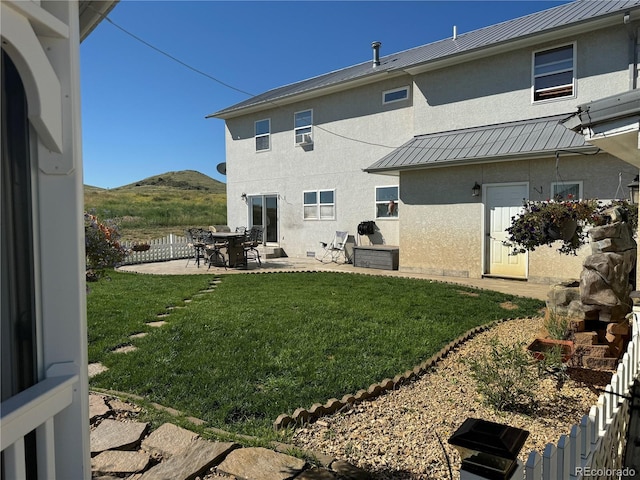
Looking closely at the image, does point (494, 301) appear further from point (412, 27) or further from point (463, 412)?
A: point (412, 27)

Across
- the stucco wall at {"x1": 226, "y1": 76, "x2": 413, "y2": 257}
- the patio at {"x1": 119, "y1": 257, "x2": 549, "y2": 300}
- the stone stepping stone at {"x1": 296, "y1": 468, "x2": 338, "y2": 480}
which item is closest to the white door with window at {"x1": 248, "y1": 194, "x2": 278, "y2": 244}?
the stucco wall at {"x1": 226, "y1": 76, "x2": 413, "y2": 257}

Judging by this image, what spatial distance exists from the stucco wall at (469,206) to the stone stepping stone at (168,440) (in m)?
8.82

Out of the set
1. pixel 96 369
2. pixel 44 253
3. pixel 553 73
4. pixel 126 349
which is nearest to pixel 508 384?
pixel 44 253

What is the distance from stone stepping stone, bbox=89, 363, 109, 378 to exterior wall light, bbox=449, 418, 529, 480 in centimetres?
362

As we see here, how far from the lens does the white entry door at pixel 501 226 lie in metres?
9.70

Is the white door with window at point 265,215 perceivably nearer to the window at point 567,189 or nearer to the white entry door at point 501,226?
the white entry door at point 501,226

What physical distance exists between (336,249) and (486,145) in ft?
19.3

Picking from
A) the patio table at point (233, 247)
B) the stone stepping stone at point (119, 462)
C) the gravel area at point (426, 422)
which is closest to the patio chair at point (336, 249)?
the patio table at point (233, 247)

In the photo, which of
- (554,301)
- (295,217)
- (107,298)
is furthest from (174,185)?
(554,301)

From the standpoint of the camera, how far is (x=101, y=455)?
8.50ft

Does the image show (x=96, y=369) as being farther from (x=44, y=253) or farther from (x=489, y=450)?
(x=489, y=450)

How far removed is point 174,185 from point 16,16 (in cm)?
6364

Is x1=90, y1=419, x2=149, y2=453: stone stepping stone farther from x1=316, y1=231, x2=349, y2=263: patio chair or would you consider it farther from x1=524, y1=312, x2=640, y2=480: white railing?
x1=316, y1=231, x2=349, y2=263: patio chair

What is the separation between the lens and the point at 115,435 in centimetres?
281
